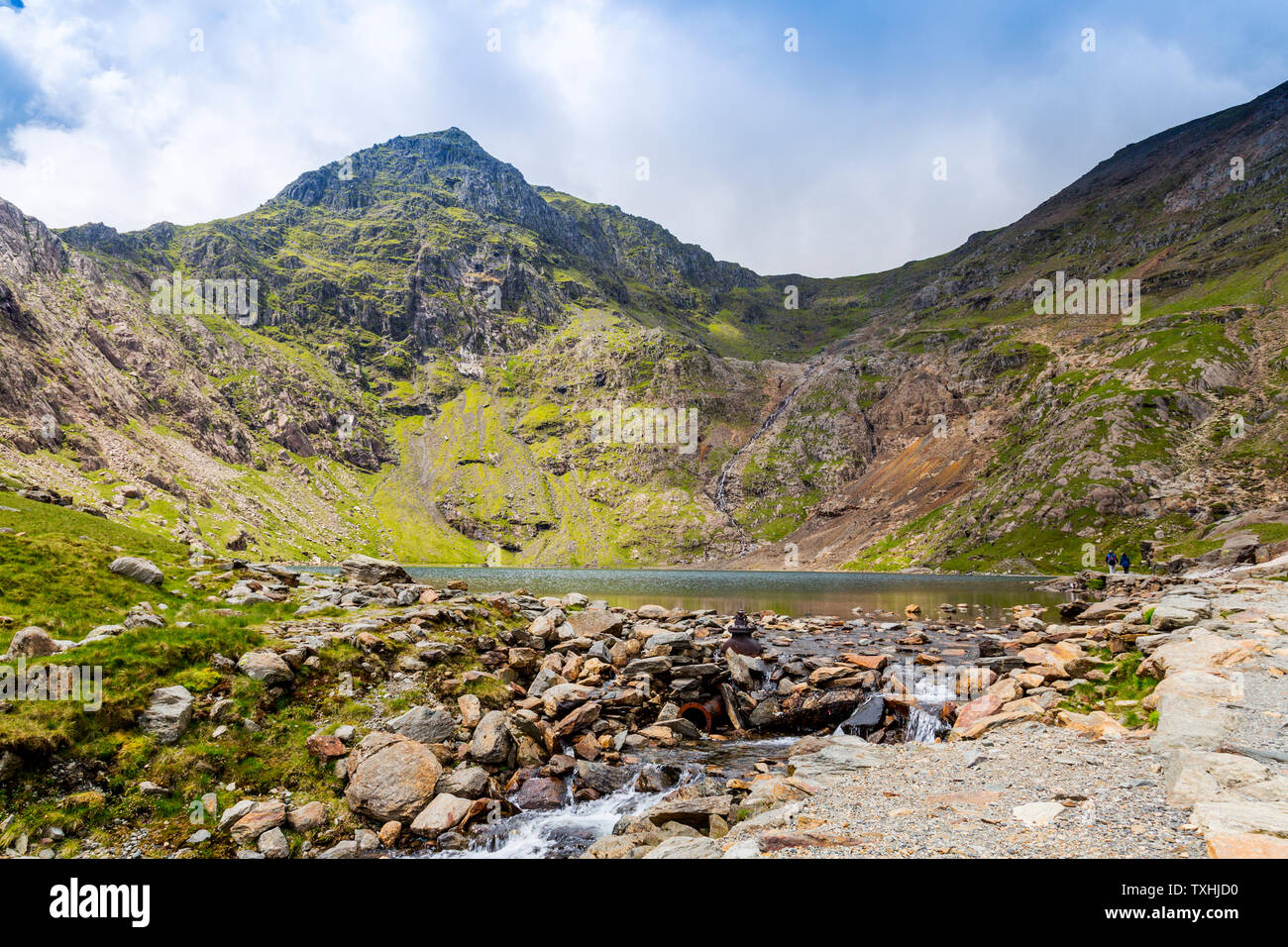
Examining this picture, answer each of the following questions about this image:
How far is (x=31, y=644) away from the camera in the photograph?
46.6 ft

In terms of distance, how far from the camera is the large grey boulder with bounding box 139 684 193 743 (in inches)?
550

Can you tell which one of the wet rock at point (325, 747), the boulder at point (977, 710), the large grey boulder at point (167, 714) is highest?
the large grey boulder at point (167, 714)

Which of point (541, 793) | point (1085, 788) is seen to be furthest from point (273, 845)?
point (1085, 788)

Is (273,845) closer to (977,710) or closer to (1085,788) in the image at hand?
(1085,788)

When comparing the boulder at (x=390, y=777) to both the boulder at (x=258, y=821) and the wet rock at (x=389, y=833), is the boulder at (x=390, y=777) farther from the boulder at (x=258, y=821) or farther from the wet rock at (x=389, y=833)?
the boulder at (x=258, y=821)

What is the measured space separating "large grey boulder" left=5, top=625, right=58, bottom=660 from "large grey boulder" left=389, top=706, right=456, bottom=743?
28.3 ft

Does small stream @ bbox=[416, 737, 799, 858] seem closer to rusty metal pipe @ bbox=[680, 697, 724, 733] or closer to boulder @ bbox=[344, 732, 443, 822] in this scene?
boulder @ bbox=[344, 732, 443, 822]

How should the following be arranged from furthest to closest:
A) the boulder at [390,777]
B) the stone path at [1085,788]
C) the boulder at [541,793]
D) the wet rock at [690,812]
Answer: the boulder at [541,793] → the boulder at [390,777] → the wet rock at [690,812] → the stone path at [1085,788]

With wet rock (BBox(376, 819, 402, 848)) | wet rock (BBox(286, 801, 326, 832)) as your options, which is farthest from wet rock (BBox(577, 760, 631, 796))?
wet rock (BBox(286, 801, 326, 832))

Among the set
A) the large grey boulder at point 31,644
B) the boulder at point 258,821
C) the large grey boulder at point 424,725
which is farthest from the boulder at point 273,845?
the large grey boulder at point 31,644

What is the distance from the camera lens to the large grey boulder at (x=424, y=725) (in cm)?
1766

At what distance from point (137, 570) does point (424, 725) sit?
12.3 metres

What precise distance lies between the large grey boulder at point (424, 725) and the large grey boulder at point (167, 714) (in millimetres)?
5246
